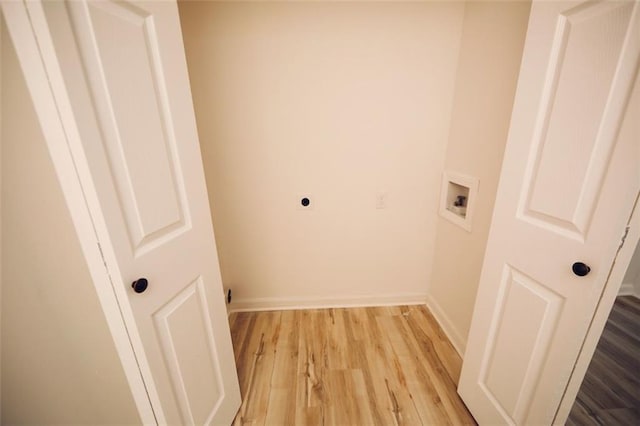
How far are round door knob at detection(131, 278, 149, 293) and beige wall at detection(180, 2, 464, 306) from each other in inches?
42.5

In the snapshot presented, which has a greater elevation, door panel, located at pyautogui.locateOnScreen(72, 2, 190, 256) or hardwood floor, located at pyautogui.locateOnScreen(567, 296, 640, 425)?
door panel, located at pyautogui.locateOnScreen(72, 2, 190, 256)

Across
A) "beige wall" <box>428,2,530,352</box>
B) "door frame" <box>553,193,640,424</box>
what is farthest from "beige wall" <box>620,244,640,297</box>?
"door frame" <box>553,193,640,424</box>

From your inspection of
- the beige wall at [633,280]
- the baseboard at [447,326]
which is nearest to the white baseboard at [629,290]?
the beige wall at [633,280]

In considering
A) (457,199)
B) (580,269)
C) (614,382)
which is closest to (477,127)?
(457,199)

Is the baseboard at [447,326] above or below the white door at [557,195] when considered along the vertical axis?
below

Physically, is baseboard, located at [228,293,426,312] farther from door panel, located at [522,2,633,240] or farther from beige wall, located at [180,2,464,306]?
door panel, located at [522,2,633,240]

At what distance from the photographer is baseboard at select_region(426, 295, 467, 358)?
5.07ft

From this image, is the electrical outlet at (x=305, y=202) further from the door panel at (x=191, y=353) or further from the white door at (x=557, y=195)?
the white door at (x=557, y=195)

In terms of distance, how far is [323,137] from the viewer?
162cm

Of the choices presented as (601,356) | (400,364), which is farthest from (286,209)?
(601,356)

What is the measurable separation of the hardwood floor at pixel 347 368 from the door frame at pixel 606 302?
1.90 ft

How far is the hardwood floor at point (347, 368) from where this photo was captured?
1.22 m

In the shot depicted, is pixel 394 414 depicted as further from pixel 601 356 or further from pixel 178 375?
pixel 601 356

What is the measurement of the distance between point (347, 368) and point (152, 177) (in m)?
1.52
